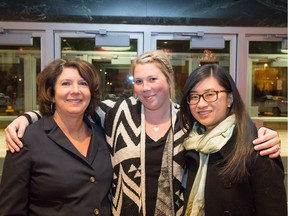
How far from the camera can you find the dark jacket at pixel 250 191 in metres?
1.15

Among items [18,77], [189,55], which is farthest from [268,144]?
[18,77]

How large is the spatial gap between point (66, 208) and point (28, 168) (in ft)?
0.74

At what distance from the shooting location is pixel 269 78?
319cm

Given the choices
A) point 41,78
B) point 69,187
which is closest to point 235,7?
point 41,78

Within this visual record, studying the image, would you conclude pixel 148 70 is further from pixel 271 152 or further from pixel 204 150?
pixel 271 152

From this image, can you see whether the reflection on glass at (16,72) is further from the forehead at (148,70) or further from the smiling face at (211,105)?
the smiling face at (211,105)

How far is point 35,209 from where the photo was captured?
130cm

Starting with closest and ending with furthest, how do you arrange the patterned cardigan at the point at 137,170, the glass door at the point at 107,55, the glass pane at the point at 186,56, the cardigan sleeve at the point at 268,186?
1. the cardigan sleeve at the point at 268,186
2. the patterned cardigan at the point at 137,170
3. the glass door at the point at 107,55
4. the glass pane at the point at 186,56

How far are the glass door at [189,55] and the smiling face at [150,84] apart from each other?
1.50 m

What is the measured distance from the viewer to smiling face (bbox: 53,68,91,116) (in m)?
1.35

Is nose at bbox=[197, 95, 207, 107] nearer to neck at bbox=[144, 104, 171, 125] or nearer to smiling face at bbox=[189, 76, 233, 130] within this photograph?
smiling face at bbox=[189, 76, 233, 130]

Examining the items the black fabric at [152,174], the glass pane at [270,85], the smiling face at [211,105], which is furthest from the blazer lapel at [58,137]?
the glass pane at [270,85]

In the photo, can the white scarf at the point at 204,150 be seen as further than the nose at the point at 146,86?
No

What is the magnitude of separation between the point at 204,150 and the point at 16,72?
7.65ft
